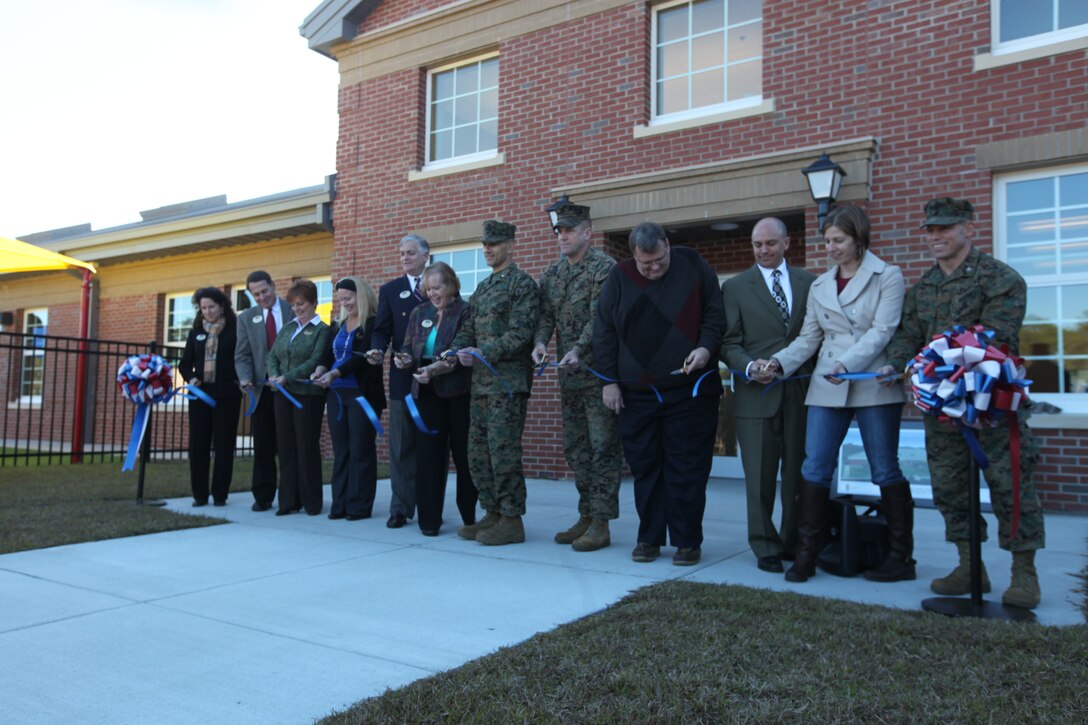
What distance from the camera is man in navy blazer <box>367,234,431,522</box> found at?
618cm

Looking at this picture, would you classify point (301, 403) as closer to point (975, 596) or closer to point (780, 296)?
point (780, 296)

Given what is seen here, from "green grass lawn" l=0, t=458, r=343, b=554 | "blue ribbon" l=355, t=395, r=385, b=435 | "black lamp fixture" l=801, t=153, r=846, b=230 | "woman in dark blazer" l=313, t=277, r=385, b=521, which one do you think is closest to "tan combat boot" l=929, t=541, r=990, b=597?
"black lamp fixture" l=801, t=153, r=846, b=230

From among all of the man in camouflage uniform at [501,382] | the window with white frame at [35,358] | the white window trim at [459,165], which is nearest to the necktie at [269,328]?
the man in camouflage uniform at [501,382]

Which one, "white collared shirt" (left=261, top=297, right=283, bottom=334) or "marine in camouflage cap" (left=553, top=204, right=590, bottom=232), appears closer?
"marine in camouflage cap" (left=553, top=204, right=590, bottom=232)

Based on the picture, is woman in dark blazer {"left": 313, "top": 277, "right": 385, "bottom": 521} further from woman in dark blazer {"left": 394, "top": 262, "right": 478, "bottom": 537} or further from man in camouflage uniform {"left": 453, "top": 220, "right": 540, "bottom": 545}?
man in camouflage uniform {"left": 453, "top": 220, "right": 540, "bottom": 545}

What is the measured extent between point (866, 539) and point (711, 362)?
4.20 feet

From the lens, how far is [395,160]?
11.2 metres

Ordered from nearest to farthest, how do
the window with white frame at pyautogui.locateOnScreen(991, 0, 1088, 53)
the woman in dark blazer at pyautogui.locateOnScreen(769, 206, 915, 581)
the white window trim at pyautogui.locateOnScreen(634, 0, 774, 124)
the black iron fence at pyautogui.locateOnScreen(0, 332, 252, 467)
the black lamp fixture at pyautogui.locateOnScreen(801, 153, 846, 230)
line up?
1. the woman in dark blazer at pyautogui.locateOnScreen(769, 206, 915, 581)
2. the window with white frame at pyautogui.locateOnScreen(991, 0, 1088, 53)
3. the black lamp fixture at pyautogui.locateOnScreen(801, 153, 846, 230)
4. the white window trim at pyautogui.locateOnScreen(634, 0, 774, 124)
5. the black iron fence at pyautogui.locateOnScreen(0, 332, 252, 467)

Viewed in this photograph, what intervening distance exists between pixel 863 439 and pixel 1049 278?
3.89 m

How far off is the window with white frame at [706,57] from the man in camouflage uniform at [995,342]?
491cm

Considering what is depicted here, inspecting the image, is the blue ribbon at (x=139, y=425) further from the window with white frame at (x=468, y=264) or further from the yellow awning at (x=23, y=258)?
the yellow awning at (x=23, y=258)

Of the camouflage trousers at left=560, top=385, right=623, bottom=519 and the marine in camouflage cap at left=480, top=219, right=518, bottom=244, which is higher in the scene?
the marine in camouflage cap at left=480, top=219, right=518, bottom=244

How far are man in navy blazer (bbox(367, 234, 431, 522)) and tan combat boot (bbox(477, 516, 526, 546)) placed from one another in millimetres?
908

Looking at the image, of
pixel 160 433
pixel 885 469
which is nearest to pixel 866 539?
pixel 885 469
